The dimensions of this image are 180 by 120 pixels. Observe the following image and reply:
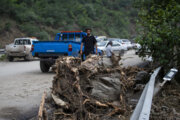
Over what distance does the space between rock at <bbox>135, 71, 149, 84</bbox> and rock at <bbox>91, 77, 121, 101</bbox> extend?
1.65 m

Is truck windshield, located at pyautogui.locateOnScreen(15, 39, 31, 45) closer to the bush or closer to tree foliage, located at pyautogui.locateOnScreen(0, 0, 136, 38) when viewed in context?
the bush

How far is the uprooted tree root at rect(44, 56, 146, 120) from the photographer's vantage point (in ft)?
14.1

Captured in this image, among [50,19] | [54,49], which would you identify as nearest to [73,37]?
[54,49]

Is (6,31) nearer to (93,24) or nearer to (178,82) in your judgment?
(93,24)

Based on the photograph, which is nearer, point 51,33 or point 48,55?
point 48,55

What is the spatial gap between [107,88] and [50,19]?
35.5 metres

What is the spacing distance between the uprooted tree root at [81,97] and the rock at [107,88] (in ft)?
0.22

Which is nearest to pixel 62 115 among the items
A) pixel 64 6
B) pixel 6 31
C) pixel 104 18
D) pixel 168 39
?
pixel 168 39

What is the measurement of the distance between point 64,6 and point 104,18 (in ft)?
43.9

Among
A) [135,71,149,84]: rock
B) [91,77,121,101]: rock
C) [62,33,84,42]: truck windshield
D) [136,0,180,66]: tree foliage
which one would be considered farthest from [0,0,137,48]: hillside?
[91,77,121,101]: rock

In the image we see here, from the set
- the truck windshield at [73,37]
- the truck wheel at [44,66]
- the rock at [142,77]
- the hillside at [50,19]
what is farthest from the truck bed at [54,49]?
the hillside at [50,19]

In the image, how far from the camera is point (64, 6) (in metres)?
47.4

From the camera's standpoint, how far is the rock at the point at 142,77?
6688mm

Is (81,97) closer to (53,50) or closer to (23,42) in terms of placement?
(53,50)
